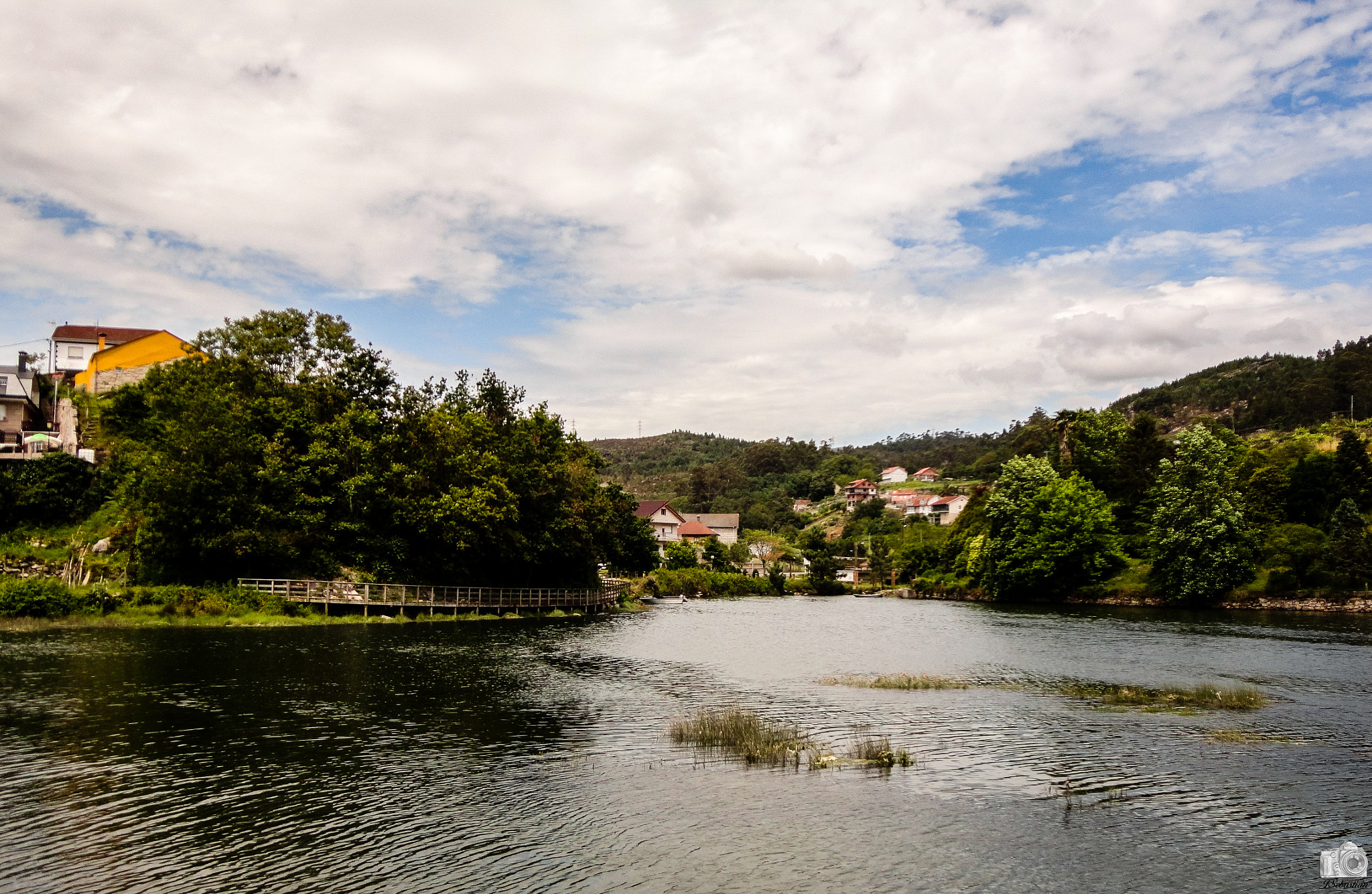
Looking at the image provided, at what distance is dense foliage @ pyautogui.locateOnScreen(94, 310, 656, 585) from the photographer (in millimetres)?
53312

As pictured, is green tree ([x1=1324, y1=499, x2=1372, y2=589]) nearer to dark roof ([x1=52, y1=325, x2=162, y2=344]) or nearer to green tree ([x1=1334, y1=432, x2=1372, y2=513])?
green tree ([x1=1334, y1=432, x2=1372, y2=513])

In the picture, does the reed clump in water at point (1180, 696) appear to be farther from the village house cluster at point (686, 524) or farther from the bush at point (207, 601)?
the village house cluster at point (686, 524)

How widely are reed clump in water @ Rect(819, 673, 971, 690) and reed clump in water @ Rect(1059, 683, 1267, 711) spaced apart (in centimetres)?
416

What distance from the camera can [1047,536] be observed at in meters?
89.8

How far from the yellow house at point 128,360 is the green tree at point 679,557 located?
64.8 metres

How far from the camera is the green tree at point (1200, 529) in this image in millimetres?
73062

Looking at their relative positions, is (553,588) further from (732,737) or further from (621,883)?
(621,883)

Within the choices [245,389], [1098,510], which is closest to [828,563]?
[1098,510]

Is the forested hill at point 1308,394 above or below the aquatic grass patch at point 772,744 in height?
above

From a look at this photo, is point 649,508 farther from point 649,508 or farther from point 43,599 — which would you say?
point 43,599

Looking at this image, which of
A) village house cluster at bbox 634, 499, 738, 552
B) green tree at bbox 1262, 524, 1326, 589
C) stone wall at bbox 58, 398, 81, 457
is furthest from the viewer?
village house cluster at bbox 634, 499, 738, 552

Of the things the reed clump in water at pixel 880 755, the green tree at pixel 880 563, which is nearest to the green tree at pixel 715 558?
the green tree at pixel 880 563

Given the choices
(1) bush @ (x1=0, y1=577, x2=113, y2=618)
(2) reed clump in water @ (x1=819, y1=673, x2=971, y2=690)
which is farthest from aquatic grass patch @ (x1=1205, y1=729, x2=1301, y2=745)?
(1) bush @ (x1=0, y1=577, x2=113, y2=618)

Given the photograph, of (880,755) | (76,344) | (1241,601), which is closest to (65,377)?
(76,344)
